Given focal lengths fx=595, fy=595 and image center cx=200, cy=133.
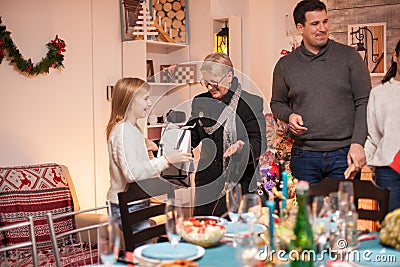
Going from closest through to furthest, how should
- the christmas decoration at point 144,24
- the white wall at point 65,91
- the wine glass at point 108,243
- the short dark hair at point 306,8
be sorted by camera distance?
the wine glass at point 108,243, the short dark hair at point 306,8, the white wall at point 65,91, the christmas decoration at point 144,24

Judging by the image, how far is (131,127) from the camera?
3.08m

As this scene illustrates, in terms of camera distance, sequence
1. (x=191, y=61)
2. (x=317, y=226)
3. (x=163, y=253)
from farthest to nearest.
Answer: (x=191, y=61) < (x=163, y=253) < (x=317, y=226)

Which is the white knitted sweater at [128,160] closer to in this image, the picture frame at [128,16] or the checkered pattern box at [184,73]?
the picture frame at [128,16]

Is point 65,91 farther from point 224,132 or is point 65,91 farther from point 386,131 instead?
point 386,131

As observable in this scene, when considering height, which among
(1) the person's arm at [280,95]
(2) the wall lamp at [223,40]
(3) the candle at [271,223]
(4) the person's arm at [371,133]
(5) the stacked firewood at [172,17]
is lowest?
(3) the candle at [271,223]

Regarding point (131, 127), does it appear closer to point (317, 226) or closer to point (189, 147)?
point (189, 147)

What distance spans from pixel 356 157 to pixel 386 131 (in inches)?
7.5

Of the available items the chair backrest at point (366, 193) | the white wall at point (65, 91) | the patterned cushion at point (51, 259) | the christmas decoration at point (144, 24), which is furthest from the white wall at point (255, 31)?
the chair backrest at point (366, 193)

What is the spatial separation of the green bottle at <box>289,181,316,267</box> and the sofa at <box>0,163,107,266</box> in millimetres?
2069

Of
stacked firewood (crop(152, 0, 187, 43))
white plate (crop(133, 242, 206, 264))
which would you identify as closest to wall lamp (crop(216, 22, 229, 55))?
stacked firewood (crop(152, 0, 187, 43))

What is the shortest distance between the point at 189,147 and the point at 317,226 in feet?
5.72

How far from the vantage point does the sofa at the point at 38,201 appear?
368 centimetres

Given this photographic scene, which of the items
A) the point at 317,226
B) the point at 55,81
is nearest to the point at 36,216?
the point at 55,81

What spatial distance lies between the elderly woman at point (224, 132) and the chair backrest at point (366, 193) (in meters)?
0.82
